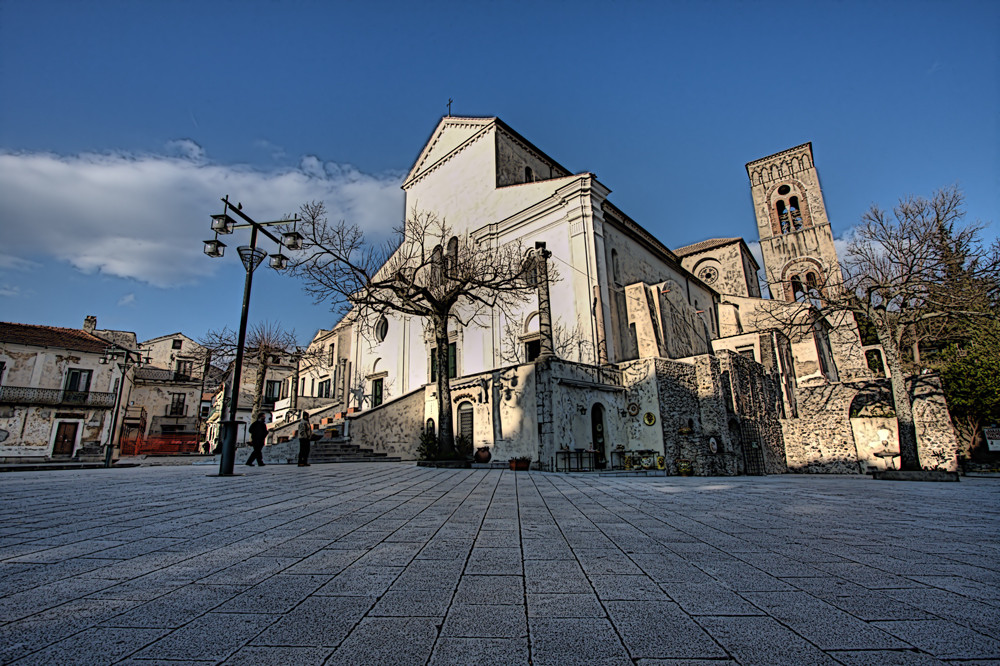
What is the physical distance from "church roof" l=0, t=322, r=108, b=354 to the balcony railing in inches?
106

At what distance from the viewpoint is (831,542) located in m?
3.59

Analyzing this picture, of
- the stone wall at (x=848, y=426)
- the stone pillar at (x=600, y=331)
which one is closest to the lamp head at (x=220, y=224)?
the stone pillar at (x=600, y=331)

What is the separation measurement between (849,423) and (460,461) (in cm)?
1764

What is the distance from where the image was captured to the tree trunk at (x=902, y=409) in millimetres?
13055

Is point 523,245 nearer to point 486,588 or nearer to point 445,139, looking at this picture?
point 445,139

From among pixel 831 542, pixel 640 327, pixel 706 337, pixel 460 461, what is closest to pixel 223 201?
pixel 460 461

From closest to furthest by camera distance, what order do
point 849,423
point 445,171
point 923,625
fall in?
point 923,625 → point 849,423 → point 445,171

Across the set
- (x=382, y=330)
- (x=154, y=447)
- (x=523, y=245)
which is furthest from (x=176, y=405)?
(x=523, y=245)

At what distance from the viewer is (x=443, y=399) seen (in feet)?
50.0

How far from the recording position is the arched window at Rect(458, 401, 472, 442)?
58.3ft

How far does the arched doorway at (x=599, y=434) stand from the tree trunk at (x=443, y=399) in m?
5.38

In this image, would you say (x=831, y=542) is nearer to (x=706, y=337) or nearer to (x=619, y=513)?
(x=619, y=513)

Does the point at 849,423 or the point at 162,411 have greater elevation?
A: the point at 162,411

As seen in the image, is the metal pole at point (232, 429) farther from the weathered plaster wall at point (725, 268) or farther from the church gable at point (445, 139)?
the weathered plaster wall at point (725, 268)
